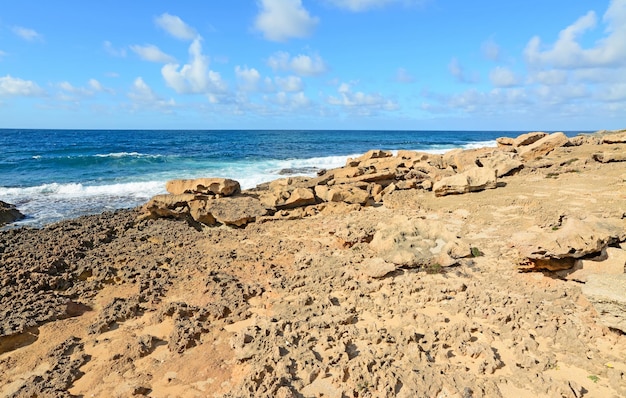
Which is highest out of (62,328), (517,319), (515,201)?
(515,201)

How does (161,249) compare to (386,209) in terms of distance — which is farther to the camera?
(386,209)

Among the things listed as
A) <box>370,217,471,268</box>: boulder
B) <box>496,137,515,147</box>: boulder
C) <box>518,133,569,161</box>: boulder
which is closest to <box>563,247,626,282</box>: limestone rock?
<box>370,217,471,268</box>: boulder

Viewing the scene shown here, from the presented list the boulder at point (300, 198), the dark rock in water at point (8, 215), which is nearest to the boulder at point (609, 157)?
the boulder at point (300, 198)

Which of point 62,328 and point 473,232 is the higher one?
point 473,232

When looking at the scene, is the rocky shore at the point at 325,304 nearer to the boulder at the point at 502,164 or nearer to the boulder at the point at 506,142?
the boulder at the point at 502,164

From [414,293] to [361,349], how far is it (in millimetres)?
1510

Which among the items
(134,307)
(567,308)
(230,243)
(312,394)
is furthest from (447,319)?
(230,243)

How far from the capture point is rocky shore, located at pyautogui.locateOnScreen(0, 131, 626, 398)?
3.92 meters

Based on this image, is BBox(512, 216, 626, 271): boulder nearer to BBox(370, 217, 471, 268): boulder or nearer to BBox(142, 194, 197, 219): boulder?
BBox(370, 217, 471, 268): boulder

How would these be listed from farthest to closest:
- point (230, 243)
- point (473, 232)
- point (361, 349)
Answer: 1. point (230, 243)
2. point (473, 232)
3. point (361, 349)

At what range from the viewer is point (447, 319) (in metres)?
4.79

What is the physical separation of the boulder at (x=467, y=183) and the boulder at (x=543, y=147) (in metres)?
6.11

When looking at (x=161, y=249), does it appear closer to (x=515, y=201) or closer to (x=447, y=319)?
(x=447, y=319)

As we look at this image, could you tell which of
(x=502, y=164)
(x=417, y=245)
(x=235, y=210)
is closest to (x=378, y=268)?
(x=417, y=245)
